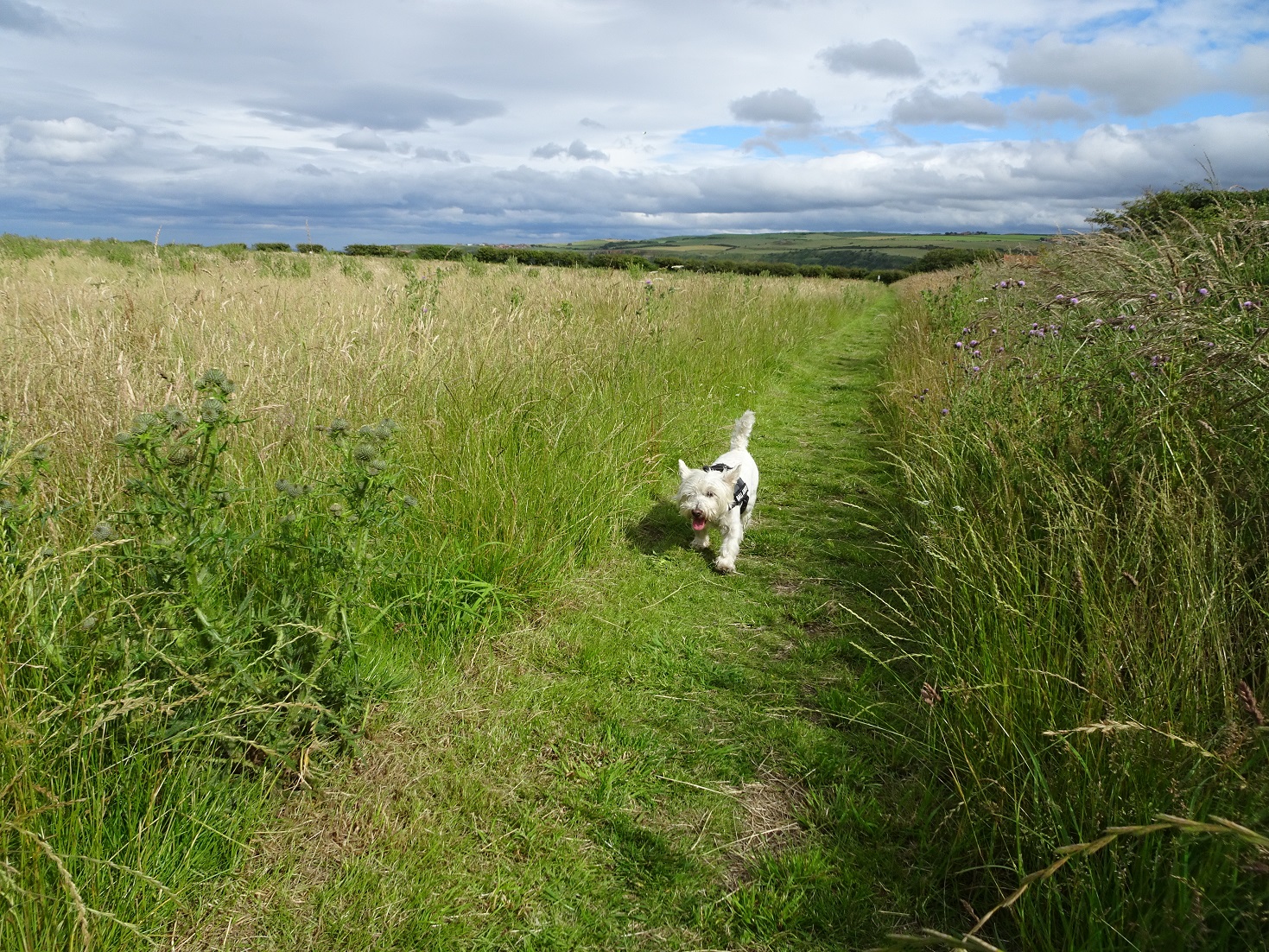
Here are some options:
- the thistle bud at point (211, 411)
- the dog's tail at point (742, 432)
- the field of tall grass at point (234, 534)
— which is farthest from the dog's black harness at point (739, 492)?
the thistle bud at point (211, 411)

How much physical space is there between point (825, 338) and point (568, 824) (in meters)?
16.2

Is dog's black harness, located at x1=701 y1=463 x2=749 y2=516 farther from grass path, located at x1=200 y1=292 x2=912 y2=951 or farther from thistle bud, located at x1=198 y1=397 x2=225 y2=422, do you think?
thistle bud, located at x1=198 y1=397 x2=225 y2=422

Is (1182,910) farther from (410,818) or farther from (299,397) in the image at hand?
(299,397)

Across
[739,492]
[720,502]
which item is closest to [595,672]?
[720,502]

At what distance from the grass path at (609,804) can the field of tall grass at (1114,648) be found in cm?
33

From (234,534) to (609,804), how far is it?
1.67 meters

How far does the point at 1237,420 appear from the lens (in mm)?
2928

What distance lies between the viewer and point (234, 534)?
2.18 metres

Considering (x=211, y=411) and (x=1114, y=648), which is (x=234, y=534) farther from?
(x=1114, y=648)

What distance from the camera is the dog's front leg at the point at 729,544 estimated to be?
4676 mm

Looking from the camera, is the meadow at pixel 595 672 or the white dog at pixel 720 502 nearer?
the meadow at pixel 595 672

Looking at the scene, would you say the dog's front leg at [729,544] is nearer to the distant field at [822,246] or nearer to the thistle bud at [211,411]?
the thistle bud at [211,411]

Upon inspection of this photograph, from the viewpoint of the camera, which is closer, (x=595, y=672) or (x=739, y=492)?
(x=595, y=672)

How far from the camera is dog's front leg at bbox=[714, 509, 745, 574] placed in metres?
4.68
